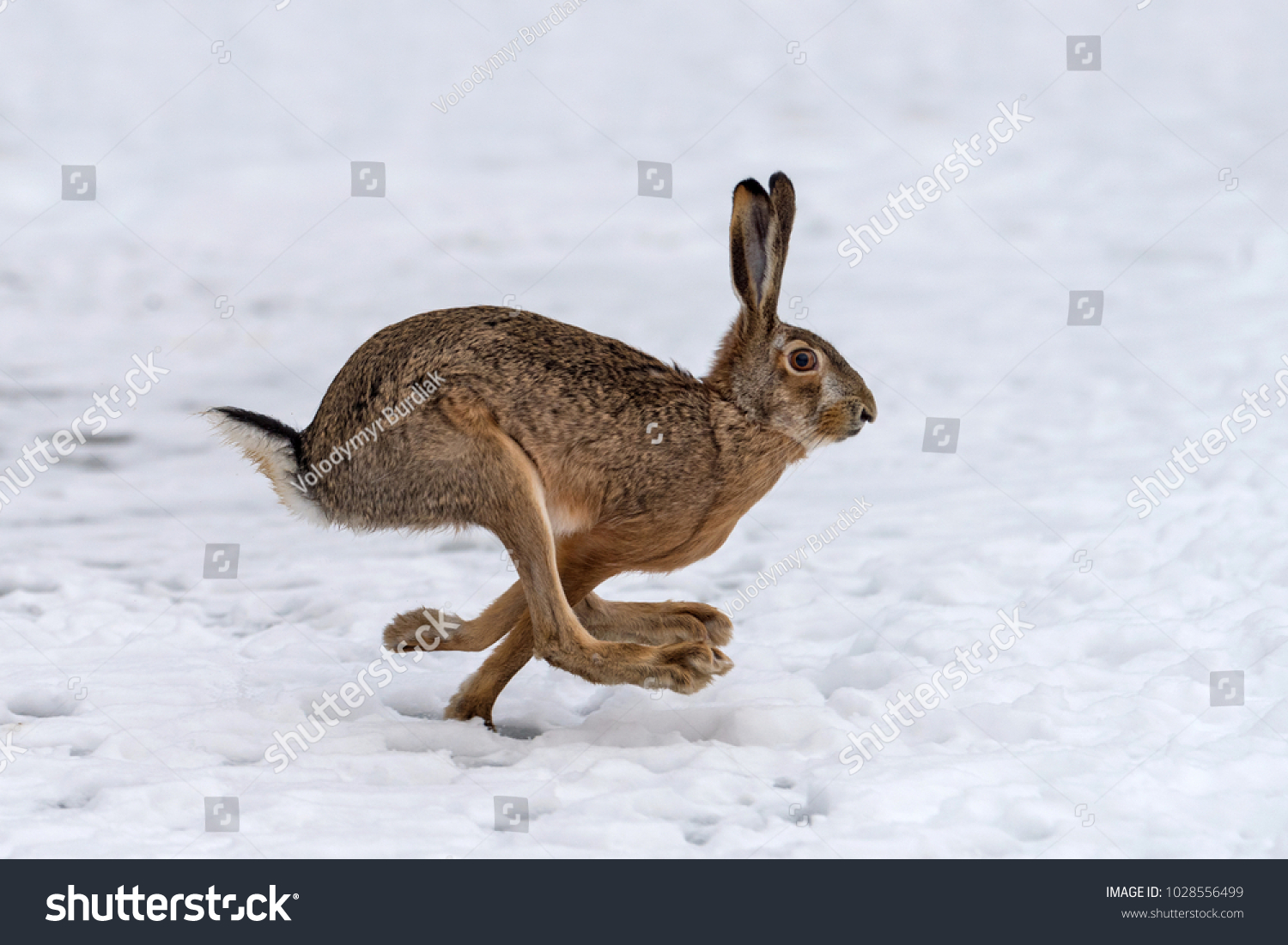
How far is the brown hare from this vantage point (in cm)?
545

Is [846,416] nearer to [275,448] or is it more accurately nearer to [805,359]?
[805,359]

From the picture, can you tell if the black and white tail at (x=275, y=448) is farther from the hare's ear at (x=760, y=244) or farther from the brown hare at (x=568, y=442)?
the hare's ear at (x=760, y=244)

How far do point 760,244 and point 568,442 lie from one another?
1155 millimetres


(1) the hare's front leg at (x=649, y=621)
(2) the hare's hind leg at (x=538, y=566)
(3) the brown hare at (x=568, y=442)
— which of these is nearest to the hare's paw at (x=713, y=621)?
(1) the hare's front leg at (x=649, y=621)

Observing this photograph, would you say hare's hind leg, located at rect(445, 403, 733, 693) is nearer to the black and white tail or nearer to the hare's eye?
the black and white tail

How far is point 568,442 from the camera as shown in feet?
18.4

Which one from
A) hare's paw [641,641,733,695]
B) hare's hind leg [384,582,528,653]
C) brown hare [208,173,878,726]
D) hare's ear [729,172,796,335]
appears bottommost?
hare's paw [641,641,733,695]

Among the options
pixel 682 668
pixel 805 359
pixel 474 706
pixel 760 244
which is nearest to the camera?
pixel 682 668

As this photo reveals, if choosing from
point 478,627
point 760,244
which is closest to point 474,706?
point 478,627

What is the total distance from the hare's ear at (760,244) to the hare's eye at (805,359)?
164mm

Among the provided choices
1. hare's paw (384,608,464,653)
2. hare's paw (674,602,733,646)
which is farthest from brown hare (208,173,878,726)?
hare's paw (674,602,733,646)

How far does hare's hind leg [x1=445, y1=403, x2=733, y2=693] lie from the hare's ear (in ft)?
3.88

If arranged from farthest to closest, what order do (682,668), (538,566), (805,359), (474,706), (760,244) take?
(474,706) → (805,359) → (760,244) → (682,668) → (538,566)

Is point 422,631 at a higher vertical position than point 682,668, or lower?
higher
